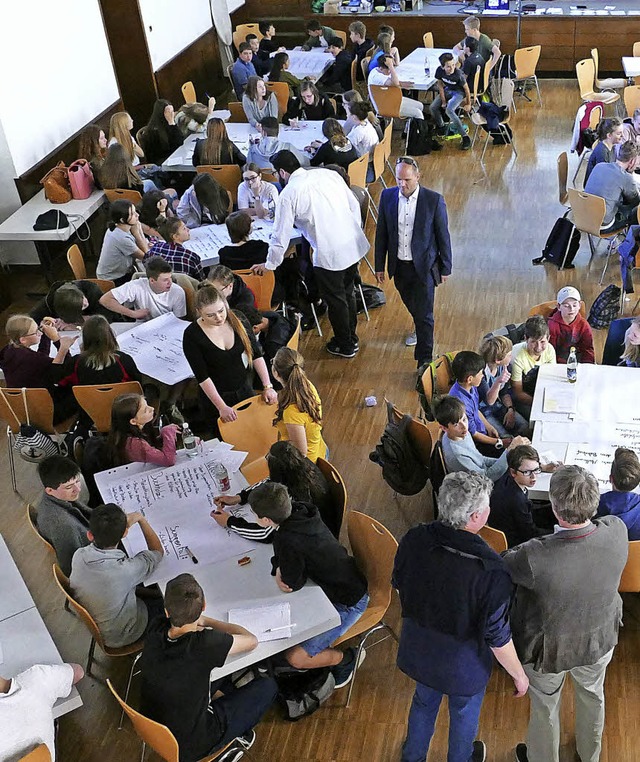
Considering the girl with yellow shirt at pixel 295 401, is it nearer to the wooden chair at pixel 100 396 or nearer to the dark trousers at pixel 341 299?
the wooden chair at pixel 100 396

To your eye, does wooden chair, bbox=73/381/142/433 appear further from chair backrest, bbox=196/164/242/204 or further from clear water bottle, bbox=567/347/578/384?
chair backrest, bbox=196/164/242/204

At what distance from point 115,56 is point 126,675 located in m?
8.45

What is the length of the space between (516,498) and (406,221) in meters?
2.44

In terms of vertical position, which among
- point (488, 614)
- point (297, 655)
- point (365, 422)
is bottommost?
point (365, 422)

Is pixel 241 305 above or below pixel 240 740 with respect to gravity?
above

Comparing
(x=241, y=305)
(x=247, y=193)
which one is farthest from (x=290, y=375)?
(x=247, y=193)

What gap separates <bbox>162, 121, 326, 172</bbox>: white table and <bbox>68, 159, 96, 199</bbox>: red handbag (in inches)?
29.6

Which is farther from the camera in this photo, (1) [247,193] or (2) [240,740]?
(1) [247,193]

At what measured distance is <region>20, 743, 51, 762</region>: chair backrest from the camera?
2.81 meters

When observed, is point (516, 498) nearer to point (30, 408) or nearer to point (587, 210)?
point (30, 408)

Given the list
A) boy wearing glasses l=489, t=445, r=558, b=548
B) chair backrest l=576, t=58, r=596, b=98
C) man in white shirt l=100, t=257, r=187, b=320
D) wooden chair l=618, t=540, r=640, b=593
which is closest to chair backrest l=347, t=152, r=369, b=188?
man in white shirt l=100, t=257, r=187, b=320

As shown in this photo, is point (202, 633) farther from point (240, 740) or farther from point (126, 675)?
point (126, 675)

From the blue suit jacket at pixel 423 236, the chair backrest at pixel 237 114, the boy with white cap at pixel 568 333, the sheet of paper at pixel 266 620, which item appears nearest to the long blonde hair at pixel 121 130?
the chair backrest at pixel 237 114

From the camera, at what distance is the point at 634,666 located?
3.86 meters
